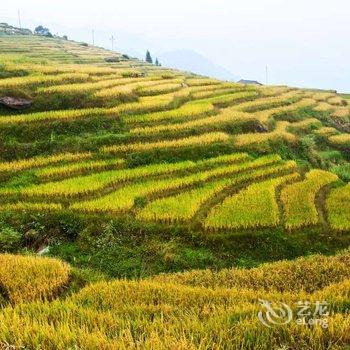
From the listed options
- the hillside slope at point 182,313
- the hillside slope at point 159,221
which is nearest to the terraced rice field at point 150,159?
the hillside slope at point 159,221

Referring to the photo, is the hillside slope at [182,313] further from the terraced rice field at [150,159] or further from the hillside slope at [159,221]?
the terraced rice field at [150,159]

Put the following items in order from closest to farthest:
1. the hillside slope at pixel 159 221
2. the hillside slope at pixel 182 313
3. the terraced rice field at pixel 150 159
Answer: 1. the hillside slope at pixel 182 313
2. the hillside slope at pixel 159 221
3. the terraced rice field at pixel 150 159

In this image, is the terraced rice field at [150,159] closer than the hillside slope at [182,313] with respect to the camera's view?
No

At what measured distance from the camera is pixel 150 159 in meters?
16.1

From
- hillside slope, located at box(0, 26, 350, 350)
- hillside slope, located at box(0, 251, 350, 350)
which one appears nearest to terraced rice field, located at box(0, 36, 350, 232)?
hillside slope, located at box(0, 26, 350, 350)

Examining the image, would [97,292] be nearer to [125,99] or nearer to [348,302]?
[348,302]

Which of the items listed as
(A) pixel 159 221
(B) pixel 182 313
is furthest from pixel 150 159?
(B) pixel 182 313

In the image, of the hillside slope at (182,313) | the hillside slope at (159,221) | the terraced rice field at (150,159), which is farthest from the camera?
the terraced rice field at (150,159)

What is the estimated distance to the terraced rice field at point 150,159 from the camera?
41.3 feet

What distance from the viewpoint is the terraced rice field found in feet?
41.3

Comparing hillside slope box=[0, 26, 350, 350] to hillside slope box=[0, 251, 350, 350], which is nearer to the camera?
hillside slope box=[0, 251, 350, 350]

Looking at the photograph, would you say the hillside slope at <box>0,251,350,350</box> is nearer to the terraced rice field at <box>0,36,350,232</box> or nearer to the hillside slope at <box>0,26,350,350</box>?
the hillside slope at <box>0,26,350,350</box>

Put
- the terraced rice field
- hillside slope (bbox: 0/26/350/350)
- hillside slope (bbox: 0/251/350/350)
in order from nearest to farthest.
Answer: hillside slope (bbox: 0/251/350/350) < hillside slope (bbox: 0/26/350/350) < the terraced rice field

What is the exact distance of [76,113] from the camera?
61.7 feet
